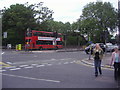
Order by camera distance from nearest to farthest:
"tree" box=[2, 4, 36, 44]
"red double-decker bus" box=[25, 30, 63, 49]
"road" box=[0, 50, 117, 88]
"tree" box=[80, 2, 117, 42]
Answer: "road" box=[0, 50, 117, 88] < "red double-decker bus" box=[25, 30, 63, 49] < "tree" box=[2, 4, 36, 44] < "tree" box=[80, 2, 117, 42]

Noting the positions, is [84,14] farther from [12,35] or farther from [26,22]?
[12,35]

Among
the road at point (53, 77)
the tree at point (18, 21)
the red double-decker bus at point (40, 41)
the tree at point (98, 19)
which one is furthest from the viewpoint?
the tree at point (98, 19)

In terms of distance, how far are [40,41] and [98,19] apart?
1930 cm

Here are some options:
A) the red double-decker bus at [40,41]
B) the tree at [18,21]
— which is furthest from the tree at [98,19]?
the tree at [18,21]

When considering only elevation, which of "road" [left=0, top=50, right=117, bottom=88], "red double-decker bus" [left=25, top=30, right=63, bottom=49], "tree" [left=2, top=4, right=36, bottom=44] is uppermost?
"tree" [left=2, top=4, right=36, bottom=44]

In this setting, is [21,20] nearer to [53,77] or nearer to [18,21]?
[18,21]

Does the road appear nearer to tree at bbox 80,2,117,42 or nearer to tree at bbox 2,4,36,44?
tree at bbox 2,4,36,44

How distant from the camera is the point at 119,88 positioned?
688 centimetres

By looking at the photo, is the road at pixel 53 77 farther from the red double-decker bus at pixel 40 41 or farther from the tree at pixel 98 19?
the tree at pixel 98 19

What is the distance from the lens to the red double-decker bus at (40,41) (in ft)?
124

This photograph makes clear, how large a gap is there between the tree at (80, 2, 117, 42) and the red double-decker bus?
10.1m

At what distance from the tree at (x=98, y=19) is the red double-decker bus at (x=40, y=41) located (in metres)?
10.1

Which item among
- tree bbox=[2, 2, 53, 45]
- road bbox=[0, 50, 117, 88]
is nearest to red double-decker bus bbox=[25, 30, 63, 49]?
tree bbox=[2, 2, 53, 45]

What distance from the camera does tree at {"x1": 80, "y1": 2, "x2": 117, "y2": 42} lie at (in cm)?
4875
